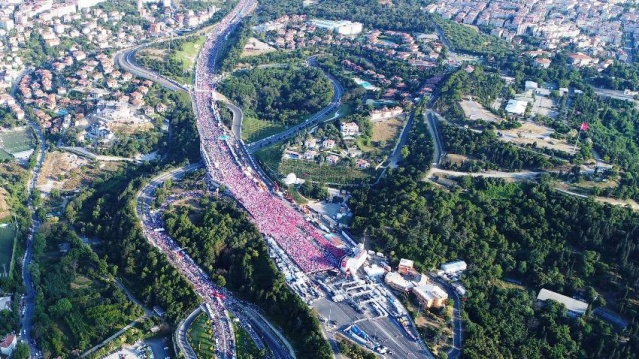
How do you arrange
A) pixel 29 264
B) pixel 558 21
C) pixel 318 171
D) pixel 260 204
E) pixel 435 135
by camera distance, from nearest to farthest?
pixel 29 264 < pixel 260 204 < pixel 318 171 < pixel 435 135 < pixel 558 21

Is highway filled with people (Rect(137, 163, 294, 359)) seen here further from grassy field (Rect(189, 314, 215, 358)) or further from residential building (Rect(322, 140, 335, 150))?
residential building (Rect(322, 140, 335, 150))

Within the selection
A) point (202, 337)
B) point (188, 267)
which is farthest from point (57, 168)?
point (202, 337)

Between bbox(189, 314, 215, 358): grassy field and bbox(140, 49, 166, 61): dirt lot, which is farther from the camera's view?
bbox(140, 49, 166, 61): dirt lot

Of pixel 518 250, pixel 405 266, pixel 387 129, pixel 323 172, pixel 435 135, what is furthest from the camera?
pixel 387 129

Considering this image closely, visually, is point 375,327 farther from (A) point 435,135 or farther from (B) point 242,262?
(A) point 435,135

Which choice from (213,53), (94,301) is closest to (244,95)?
(213,53)

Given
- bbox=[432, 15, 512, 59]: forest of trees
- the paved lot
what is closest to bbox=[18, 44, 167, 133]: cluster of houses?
the paved lot

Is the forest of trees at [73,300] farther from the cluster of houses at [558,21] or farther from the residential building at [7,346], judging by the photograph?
the cluster of houses at [558,21]

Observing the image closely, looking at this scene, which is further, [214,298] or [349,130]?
[349,130]
